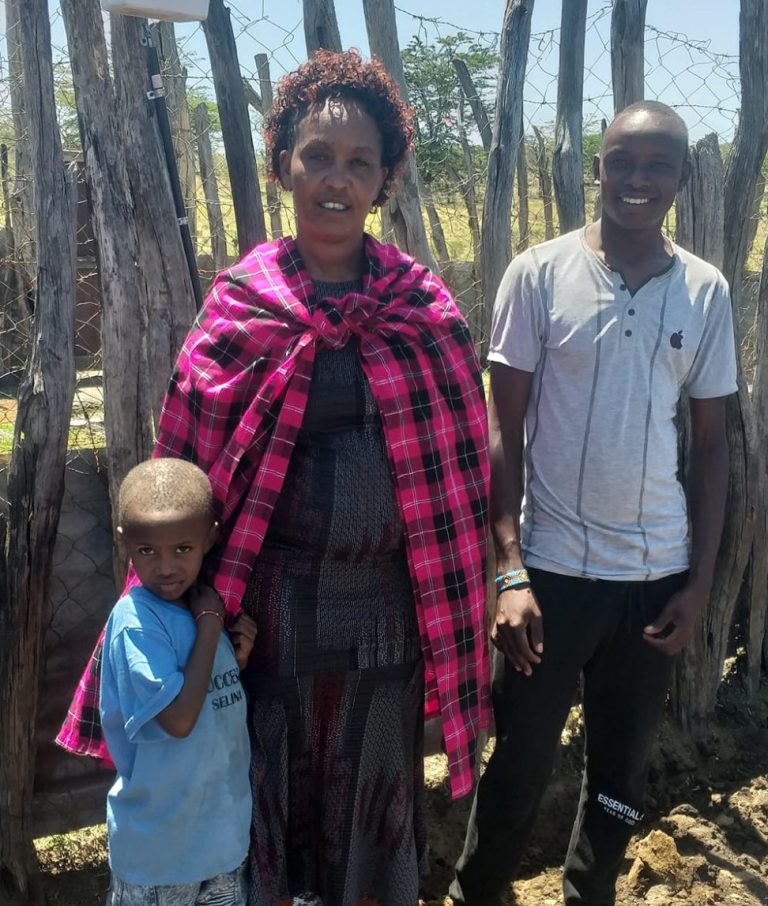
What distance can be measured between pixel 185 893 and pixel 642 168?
1842 mm

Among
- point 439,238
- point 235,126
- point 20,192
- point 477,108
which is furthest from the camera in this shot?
point 439,238

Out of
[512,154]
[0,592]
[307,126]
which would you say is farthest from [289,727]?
[512,154]

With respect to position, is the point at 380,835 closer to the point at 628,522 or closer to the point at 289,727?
the point at 289,727

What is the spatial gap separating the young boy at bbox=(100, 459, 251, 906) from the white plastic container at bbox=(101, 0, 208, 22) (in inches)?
44.5

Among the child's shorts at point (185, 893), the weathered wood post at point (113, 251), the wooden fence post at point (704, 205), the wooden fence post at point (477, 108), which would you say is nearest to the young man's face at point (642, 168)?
the wooden fence post at point (704, 205)

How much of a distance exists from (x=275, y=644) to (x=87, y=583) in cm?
94

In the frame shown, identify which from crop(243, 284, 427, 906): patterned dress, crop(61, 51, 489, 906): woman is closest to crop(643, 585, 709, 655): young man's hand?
crop(61, 51, 489, 906): woman

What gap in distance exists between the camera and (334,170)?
6.32 ft

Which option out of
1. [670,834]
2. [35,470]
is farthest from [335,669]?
[670,834]

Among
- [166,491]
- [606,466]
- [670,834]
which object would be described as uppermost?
[166,491]

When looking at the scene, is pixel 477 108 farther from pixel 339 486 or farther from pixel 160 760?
pixel 160 760

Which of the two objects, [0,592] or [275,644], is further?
[0,592]

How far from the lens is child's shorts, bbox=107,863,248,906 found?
1.83 m

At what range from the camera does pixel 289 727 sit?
203 centimetres
